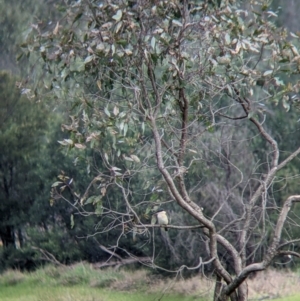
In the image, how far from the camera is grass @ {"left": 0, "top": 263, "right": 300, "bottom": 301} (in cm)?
1329

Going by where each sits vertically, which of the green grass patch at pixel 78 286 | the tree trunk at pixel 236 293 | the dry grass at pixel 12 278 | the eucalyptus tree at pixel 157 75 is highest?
the eucalyptus tree at pixel 157 75

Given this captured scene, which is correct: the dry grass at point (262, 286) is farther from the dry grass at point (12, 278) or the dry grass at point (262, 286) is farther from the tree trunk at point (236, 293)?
the dry grass at point (12, 278)

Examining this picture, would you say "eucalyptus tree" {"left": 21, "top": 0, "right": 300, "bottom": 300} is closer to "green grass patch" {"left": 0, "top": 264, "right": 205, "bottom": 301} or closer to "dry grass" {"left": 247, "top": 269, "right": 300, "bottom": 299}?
"dry grass" {"left": 247, "top": 269, "right": 300, "bottom": 299}

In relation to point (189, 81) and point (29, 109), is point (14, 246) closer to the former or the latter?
point (29, 109)

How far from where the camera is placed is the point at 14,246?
80.0ft

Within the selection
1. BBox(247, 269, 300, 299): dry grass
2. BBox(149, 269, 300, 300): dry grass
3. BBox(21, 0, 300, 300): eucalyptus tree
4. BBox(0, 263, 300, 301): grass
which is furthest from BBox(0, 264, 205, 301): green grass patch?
BBox(21, 0, 300, 300): eucalyptus tree

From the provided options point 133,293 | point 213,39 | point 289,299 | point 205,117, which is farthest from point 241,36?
point 133,293

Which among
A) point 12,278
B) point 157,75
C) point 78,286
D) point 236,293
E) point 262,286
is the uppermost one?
point 157,75

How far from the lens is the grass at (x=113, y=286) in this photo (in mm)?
13289

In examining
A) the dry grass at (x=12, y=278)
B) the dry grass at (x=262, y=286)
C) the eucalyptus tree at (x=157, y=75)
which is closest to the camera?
the eucalyptus tree at (x=157, y=75)

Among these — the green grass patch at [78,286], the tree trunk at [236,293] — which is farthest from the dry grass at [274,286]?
the tree trunk at [236,293]

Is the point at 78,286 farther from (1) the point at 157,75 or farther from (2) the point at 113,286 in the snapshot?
(1) the point at 157,75

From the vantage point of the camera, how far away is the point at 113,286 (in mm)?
16875

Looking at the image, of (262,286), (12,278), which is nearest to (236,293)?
(262,286)
